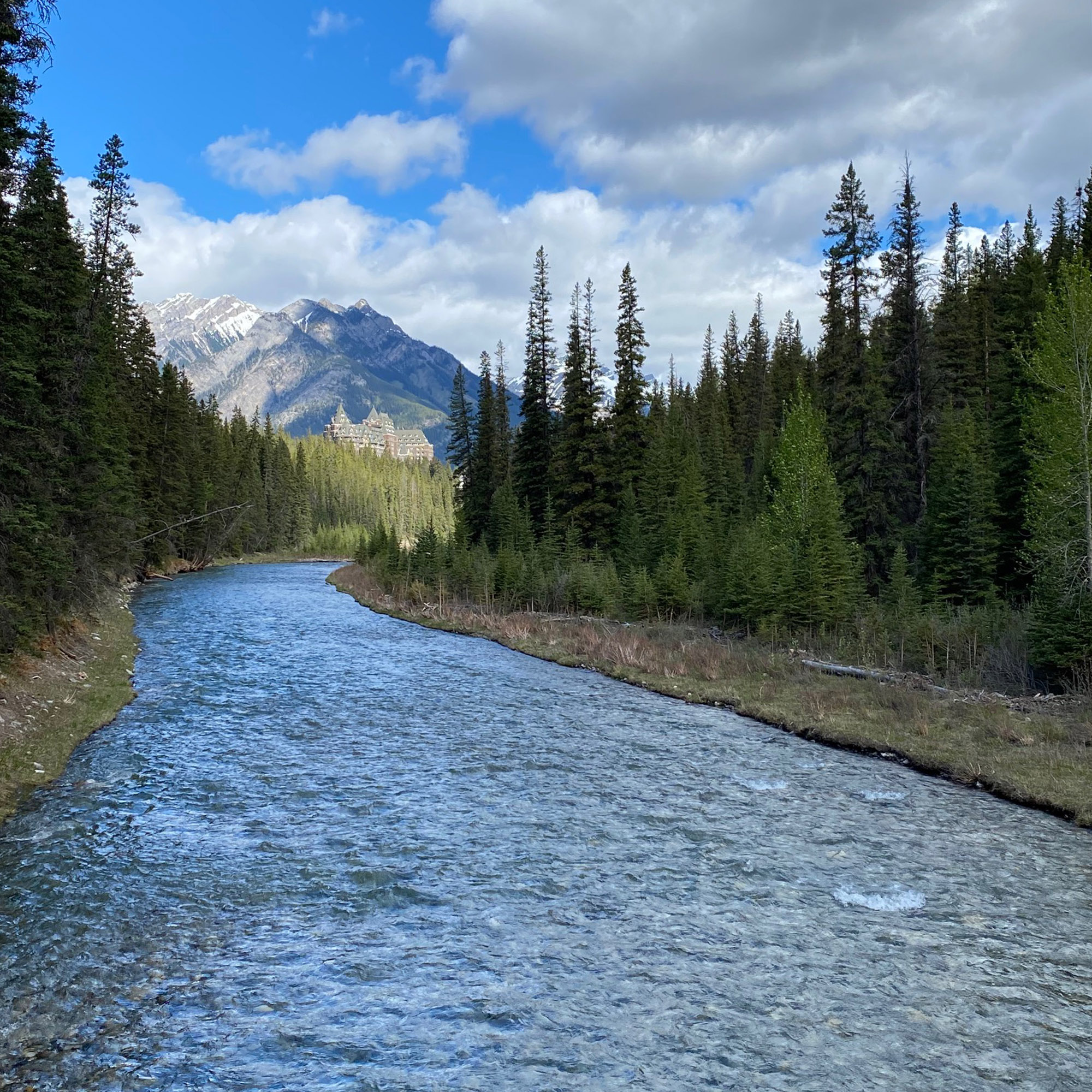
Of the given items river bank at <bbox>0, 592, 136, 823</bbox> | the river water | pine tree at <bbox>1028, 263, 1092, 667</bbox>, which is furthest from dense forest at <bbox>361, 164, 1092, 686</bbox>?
river bank at <bbox>0, 592, 136, 823</bbox>

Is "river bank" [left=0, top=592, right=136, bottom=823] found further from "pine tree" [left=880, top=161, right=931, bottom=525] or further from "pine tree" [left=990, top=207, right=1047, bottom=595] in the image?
"pine tree" [left=880, top=161, right=931, bottom=525]

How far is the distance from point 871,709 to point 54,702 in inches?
729

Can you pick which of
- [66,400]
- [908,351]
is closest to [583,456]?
[908,351]

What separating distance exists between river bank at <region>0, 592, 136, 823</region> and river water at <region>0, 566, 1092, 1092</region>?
0.47m

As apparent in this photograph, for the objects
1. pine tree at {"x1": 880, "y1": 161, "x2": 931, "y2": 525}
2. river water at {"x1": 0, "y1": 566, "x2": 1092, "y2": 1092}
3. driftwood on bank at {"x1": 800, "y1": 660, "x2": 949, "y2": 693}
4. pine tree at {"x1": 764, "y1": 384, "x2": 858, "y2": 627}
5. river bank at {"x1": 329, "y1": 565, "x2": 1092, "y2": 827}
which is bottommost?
river water at {"x1": 0, "y1": 566, "x2": 1092, "y2": 1092}

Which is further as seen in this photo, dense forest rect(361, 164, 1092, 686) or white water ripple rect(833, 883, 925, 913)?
dense forest rect(361, 164, 1092, 686)

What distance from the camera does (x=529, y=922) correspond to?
8.31 meters

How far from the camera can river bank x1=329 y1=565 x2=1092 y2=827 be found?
43.4ft

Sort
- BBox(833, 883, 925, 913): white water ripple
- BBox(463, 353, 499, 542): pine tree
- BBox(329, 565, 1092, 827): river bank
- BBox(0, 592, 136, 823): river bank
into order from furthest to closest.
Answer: BBox(463, 353, 499, 542): pine tree
BBox(329, 565, 1092, 827): river bank
BBox(0, 592, 136, 823): river bank
BBox(833, 883, 925, 913): white water ripple

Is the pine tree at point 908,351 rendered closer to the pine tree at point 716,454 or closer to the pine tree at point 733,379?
the pine tree at point 716,454

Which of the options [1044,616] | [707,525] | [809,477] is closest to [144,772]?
[1044,616]

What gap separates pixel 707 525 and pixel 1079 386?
2204 centimetres

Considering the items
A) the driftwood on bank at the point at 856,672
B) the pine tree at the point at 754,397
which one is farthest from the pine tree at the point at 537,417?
the driftwood on bank at the point at 856,672

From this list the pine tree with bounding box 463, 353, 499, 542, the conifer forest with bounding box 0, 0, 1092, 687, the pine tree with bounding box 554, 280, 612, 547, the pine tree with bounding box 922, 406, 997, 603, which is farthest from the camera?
the pine tree with bounding box 463, 353, 499, 542
